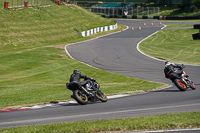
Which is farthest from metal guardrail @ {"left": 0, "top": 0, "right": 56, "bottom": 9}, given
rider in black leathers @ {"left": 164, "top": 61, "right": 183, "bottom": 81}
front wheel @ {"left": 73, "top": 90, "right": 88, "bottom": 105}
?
front wheel @ {"left": 73, "top": 90, "right": 88, "bottom": 105}

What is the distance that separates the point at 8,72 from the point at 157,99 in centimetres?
1643

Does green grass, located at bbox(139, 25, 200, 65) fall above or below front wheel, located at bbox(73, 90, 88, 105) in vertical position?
below

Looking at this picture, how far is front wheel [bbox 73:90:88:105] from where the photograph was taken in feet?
43.5

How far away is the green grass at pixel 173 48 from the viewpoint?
34.0 meters

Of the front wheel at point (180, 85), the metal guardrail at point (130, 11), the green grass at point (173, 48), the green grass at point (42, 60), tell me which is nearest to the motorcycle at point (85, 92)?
the green grass at point (42, 60)

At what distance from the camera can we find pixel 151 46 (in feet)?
144

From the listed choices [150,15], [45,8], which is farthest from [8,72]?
[150,15]

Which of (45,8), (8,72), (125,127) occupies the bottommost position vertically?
(8,72)

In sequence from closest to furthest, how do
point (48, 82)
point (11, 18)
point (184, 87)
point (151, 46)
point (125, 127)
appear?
1. point (125, 127)
2. point (184, 87)
3. point (48, 82)
4. point (151, 46)
5. point (11, 18)

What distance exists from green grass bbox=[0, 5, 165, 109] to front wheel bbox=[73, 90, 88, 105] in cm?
177

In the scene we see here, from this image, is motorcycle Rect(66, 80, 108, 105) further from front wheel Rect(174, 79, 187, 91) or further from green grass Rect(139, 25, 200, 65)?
green grass Rect(139, 25, 200, 65)

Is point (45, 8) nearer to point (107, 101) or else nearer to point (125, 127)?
point (107, 101)

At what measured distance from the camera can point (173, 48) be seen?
4134 cm

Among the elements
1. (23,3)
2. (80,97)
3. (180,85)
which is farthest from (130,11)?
(80,97)
